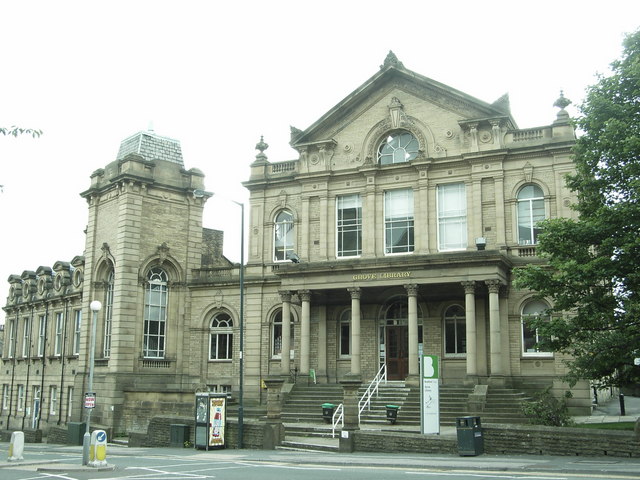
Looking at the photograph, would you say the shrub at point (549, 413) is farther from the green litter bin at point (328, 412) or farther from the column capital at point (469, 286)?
the green litter bin at point (328, 412)

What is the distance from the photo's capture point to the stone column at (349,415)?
24141 millimetres

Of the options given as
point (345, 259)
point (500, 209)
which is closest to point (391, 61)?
point (500, 209)

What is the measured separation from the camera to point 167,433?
29.9 metres

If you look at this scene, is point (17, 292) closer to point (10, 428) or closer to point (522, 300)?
point (10, 428)

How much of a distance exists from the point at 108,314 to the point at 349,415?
20.0 metres

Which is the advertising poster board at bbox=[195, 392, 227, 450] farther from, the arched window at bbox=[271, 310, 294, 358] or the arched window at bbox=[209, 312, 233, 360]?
the arched window at bbox=[209, 312, 233, 360]

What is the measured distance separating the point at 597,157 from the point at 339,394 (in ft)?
50.0

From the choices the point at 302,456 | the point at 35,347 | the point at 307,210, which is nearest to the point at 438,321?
the point at 307,210

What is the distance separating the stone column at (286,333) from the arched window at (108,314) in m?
9.92

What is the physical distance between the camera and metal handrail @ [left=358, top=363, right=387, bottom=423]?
3095 cm

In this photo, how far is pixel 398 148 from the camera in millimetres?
36406

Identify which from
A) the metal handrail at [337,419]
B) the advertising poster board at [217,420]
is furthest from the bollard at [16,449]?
the metal handrail at [337,419]

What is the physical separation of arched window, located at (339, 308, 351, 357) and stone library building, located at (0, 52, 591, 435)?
0.07 m

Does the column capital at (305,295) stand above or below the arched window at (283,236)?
below
